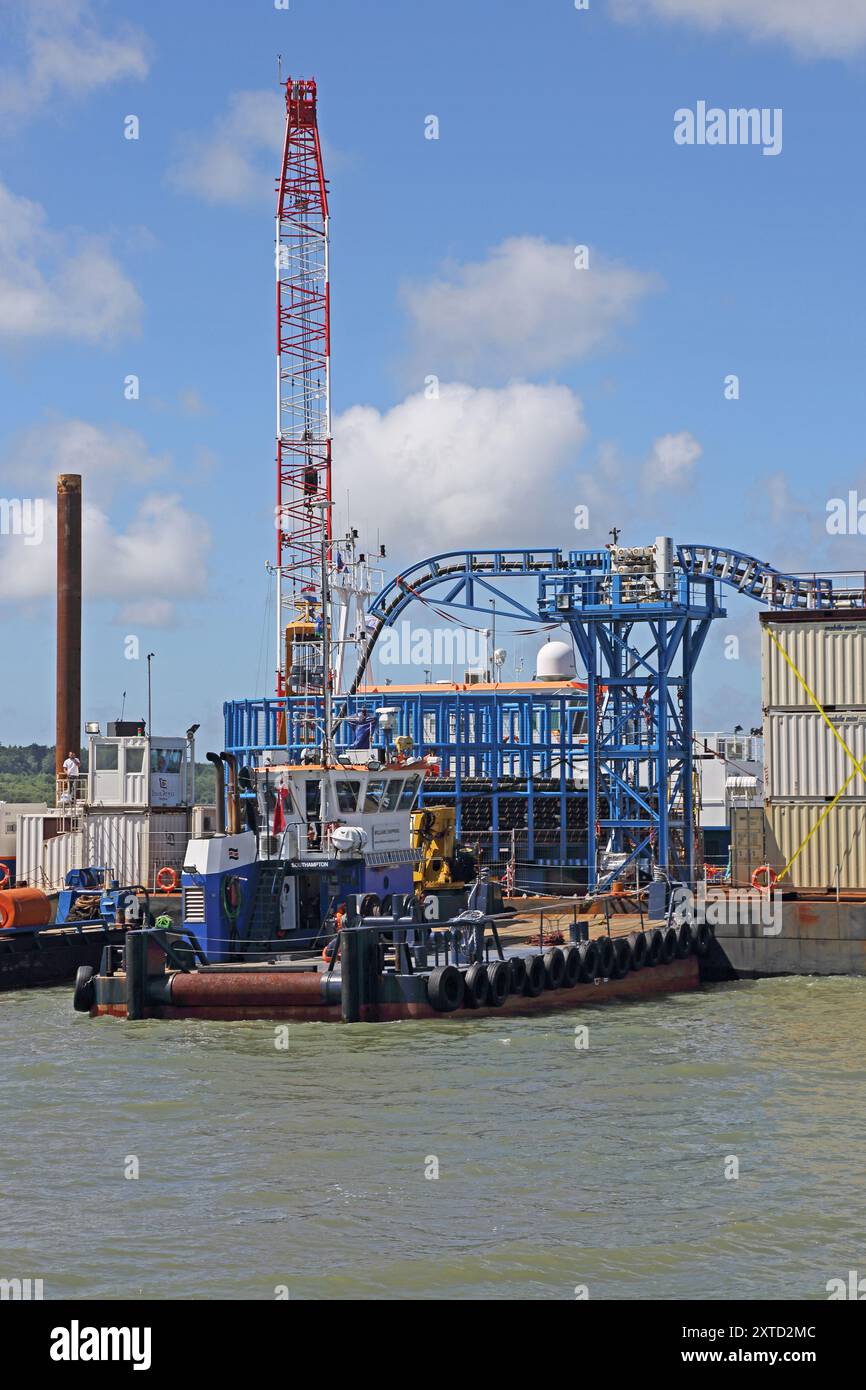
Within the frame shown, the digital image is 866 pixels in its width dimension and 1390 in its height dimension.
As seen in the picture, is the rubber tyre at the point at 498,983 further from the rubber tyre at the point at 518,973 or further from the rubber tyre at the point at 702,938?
the rubber tyre at the point at 702,938

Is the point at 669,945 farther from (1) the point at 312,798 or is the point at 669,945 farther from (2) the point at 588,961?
(1) the point at 312,798

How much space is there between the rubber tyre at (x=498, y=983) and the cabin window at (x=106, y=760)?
24041mm

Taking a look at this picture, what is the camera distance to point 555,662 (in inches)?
2256

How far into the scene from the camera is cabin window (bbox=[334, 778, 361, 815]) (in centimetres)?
3325

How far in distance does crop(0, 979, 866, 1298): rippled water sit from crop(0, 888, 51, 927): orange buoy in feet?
31.0

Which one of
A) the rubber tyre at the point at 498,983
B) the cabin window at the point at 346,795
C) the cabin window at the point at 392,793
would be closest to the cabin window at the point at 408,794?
the cabin window at the point at 392,793

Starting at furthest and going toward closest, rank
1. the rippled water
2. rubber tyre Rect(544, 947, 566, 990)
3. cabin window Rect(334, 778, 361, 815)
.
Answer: cabin window Rect(334, 778, 361, 815)
rubber tyre Rect(544, 947, 566, 990)
the rippled water

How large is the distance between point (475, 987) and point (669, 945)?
26.3 feet

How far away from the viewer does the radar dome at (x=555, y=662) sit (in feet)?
188

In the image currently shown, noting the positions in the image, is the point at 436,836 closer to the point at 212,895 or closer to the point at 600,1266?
the point at 212,895

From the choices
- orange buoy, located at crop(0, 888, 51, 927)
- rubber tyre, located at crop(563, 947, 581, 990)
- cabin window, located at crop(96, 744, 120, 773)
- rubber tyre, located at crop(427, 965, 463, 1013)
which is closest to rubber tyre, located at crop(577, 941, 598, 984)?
Result: rubber tyre, located at crop(563, 947, 581, 990)

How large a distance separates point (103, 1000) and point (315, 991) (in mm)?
4345

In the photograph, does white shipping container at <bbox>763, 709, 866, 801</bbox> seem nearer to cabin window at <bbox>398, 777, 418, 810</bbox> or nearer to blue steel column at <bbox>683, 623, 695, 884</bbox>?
blue steel column at <bbox>683, 623, 695, 884</bbox>
